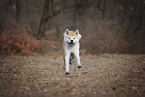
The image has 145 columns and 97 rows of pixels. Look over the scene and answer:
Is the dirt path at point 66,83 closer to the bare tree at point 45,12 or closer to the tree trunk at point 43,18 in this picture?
the tree trunk at point 43,18

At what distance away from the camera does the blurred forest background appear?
11.4m

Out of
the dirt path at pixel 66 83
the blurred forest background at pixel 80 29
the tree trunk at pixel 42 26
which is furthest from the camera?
the tree trunk at pixel 42 26

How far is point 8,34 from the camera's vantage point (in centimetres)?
1126

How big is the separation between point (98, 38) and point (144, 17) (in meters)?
8.18

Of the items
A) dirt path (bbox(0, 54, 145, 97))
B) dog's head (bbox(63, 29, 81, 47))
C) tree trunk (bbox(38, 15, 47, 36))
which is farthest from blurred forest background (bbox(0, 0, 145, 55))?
dog's head (bbox(63, 29, 81, 47))

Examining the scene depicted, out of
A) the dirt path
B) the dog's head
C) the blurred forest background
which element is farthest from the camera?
the blurred forest background

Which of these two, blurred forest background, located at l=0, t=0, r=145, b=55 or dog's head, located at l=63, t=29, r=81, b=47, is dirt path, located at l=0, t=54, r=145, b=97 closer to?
dog's head, located at l=63, t=29, r=81, b=47

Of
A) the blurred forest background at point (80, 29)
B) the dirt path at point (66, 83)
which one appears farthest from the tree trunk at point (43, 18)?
the dirt path at point (66, 83)

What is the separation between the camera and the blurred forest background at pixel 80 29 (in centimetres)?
1139

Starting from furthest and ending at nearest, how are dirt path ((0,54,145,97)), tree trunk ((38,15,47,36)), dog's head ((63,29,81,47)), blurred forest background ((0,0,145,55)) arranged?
tree trunk ((38,15,47,36)) < blurred forest background ((0,0,145,55)) < dog's head ((63,29,81,47)) < dirt path ((0,54,145,97))

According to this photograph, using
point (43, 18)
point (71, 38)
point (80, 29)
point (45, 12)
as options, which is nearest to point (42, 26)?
point (43, 18)

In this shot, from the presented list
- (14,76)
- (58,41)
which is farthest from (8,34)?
(14,76)

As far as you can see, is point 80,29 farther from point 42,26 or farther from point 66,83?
point 66,83

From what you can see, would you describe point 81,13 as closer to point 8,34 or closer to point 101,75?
point 8,34
